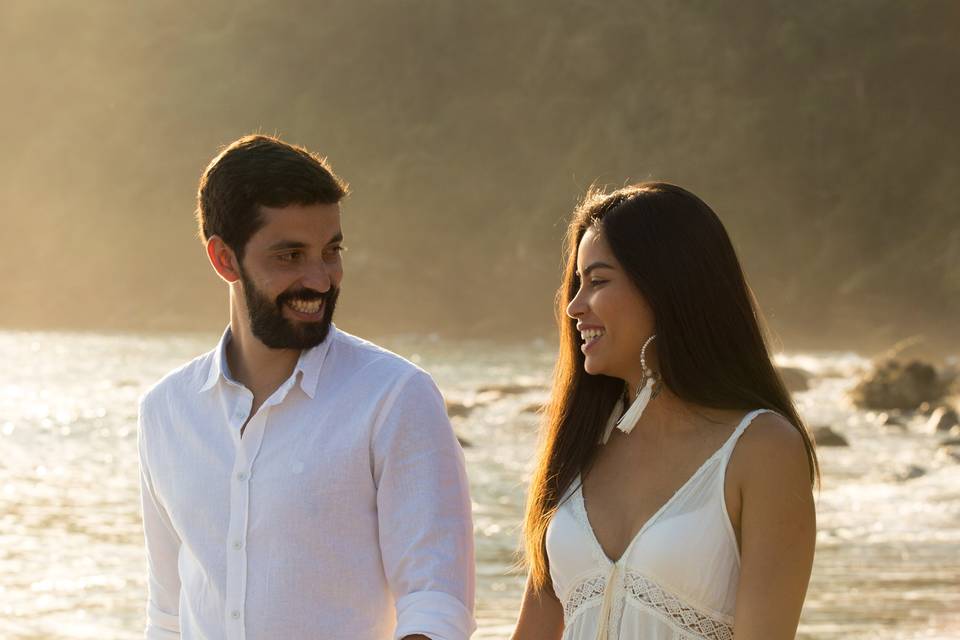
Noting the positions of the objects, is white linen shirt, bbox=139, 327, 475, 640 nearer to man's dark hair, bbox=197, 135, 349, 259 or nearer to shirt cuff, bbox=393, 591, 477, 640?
shirt cuff, bbox=393, 591, 477, 640

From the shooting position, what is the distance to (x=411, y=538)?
2.88m

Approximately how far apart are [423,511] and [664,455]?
20.8 inches

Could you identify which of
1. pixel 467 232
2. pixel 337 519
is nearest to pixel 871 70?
pixel 467 232

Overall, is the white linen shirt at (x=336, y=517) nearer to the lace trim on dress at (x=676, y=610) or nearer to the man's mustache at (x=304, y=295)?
the man's mustache at (x=304, y=295)

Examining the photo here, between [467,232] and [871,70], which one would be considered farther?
[467,232]

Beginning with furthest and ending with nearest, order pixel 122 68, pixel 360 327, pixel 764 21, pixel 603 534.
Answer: pixel 122 68
pixel 764 21
pixel 360 327
pixel 603 534

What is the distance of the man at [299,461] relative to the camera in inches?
114

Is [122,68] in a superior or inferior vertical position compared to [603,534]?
superior

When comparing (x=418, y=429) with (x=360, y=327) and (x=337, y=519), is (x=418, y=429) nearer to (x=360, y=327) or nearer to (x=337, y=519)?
(x=337, y=519)

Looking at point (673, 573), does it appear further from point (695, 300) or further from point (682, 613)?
point (695, 300)

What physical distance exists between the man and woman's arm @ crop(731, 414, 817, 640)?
1.80ft

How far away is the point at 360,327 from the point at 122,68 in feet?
164

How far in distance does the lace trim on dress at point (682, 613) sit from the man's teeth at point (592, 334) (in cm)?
51

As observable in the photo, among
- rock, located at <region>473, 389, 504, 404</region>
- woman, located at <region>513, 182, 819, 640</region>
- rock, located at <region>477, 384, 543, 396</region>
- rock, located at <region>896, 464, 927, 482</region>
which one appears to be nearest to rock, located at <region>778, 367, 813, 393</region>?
rock, located at <region>477, 384, 543, 396</region>
